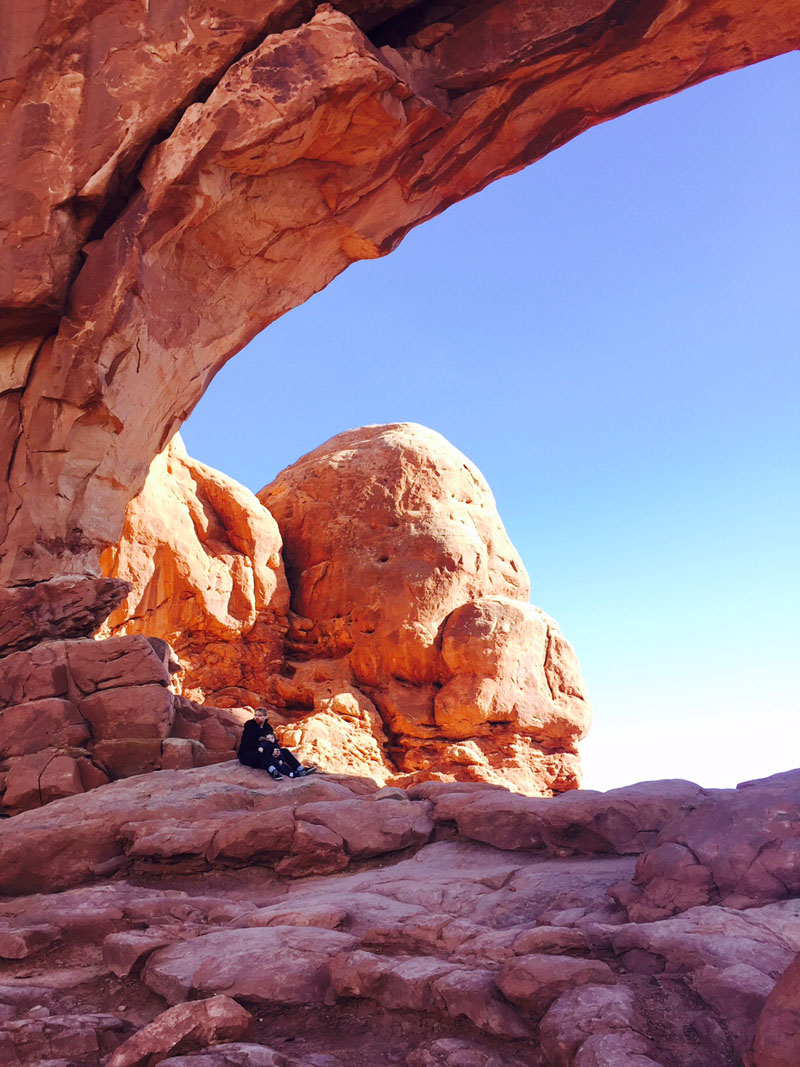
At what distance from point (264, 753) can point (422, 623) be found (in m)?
10.9

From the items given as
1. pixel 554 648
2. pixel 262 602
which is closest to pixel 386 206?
pixel 262 602

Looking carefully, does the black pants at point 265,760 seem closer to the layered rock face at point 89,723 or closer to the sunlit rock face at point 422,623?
the layered rock face at point 89,723

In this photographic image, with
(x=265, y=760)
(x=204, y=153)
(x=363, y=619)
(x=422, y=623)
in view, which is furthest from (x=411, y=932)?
(x=363, y=619)

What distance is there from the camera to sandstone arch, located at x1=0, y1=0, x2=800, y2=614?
13.7 metres

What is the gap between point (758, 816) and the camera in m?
5.87

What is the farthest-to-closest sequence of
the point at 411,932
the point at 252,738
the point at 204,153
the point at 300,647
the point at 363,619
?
1. the point at 300,647
2. the point at 363,619
3. the point at 204,153
4. the point at 252,738
5. the point at 411,932

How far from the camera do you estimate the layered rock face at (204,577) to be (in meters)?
20.1

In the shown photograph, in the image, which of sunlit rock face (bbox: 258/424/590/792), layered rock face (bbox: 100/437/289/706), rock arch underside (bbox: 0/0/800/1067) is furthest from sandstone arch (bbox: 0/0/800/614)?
sunlit rock face (bbox: 258/424/590/792)

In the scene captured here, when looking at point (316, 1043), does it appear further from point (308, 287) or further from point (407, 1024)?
point (308, 287)

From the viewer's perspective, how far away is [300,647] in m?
22.8

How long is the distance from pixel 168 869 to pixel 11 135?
1217 centimetres

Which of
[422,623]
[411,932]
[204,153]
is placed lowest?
[411,932]

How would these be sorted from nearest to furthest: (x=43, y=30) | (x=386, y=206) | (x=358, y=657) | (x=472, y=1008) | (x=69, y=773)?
(x=472, y=1008) < (x=69, y=773) < (x=43, y=30) < (x=386, y=206) < (x=358, y=657)

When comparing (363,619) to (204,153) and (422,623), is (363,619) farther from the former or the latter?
(204,153)
